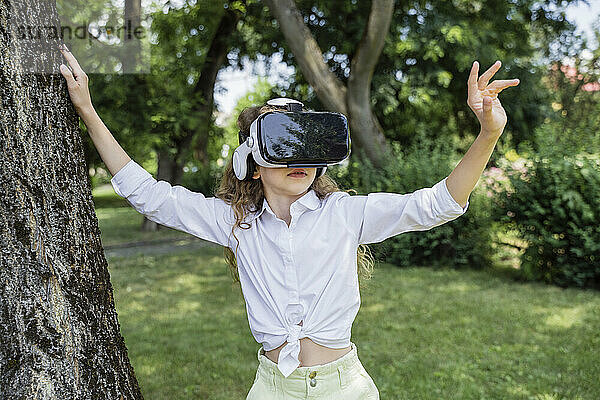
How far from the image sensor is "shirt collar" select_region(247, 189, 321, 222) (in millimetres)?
2172

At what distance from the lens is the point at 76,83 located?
91.0 inches

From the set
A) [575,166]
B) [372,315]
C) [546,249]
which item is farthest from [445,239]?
[372,315]

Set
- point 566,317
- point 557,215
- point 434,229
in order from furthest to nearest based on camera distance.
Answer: point 434,229 < point 557,215 < point 566,317

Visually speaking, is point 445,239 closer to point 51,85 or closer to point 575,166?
point 575,166

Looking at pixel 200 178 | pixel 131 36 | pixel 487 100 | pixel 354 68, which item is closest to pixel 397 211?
pixel 487 100

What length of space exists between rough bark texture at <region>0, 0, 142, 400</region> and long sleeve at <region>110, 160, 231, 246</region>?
0.25 m

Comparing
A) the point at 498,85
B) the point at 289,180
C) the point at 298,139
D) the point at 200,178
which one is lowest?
the point at 200,178

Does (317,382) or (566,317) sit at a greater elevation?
(317,382)

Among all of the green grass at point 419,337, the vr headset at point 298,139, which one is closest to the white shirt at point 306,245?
the vr headset at point 298,139

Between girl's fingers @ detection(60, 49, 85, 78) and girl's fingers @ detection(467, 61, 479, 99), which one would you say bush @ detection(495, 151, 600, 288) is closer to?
girl's fingers @ detection(467, 61, 479, 99)

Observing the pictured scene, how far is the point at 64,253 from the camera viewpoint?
7.43ft

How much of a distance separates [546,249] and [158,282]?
5038mm

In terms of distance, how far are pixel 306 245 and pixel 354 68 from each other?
719 cm

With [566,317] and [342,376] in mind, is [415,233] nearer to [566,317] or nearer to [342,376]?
[566,317]
